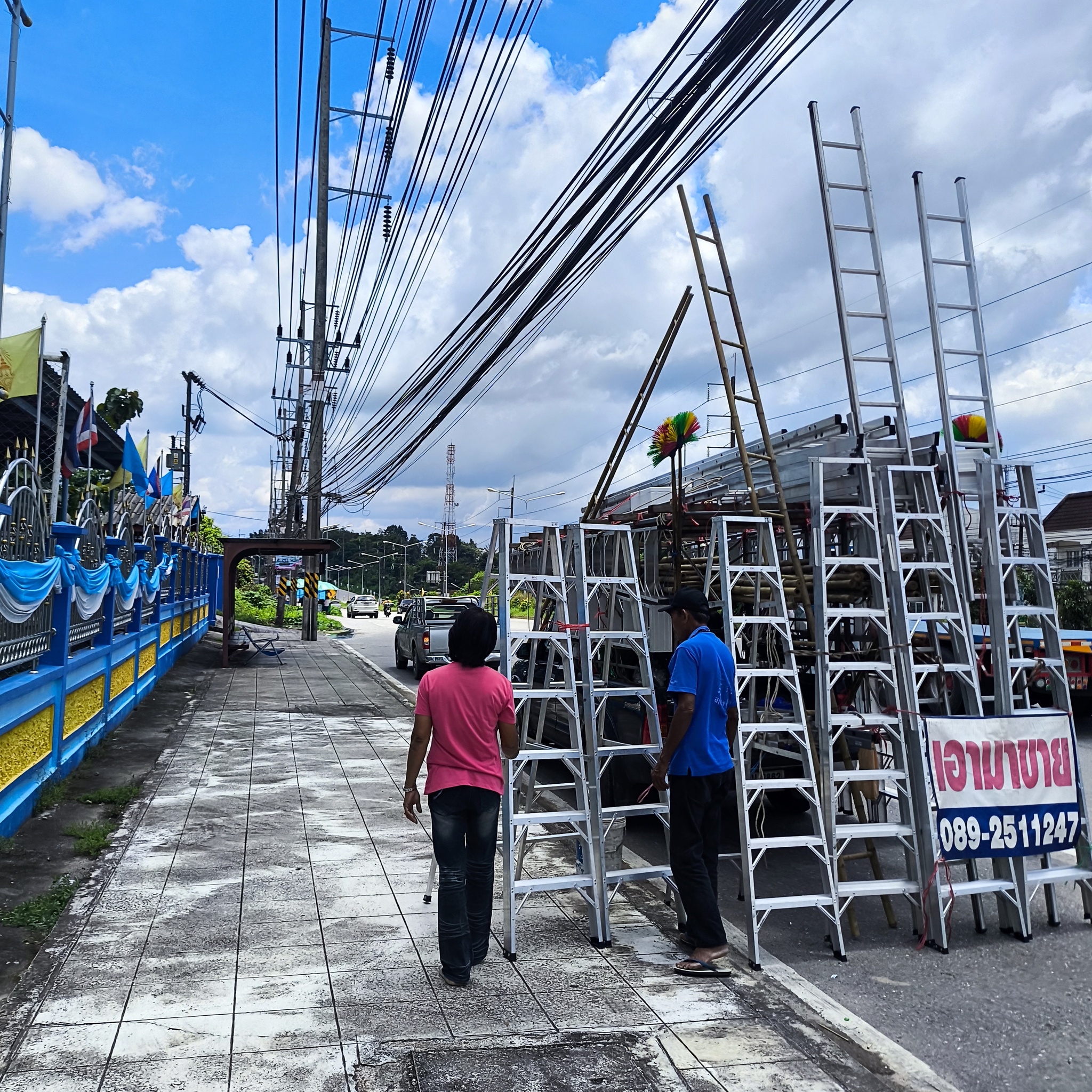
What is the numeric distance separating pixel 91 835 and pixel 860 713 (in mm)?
5319

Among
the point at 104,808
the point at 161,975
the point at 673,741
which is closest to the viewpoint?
the point at 161,975

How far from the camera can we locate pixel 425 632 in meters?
19.0

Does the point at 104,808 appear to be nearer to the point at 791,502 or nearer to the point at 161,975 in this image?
the point at 161,975

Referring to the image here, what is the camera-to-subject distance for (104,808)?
23.7 feet

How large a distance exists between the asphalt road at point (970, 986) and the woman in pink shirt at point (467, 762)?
1755 millimetres

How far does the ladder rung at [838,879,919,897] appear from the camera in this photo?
4.90 meters

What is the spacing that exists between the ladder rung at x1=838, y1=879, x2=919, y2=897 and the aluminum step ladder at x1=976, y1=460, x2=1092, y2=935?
25.7 inches

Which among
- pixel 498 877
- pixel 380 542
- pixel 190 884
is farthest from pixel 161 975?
pixel 380 542

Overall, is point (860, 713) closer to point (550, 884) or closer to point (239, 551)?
point (550, 884)

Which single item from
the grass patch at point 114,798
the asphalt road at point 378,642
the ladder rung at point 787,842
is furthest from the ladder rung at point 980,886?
the asphalt road at point 378,642

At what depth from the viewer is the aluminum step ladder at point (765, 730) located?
4832 mm

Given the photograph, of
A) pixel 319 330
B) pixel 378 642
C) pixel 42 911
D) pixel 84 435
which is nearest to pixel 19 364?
pixel 84 435

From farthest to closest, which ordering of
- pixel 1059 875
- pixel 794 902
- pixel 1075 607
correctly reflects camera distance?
pixel 1075 607 → pixel 1059 875 → pixel 794 902

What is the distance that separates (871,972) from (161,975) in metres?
3.54
